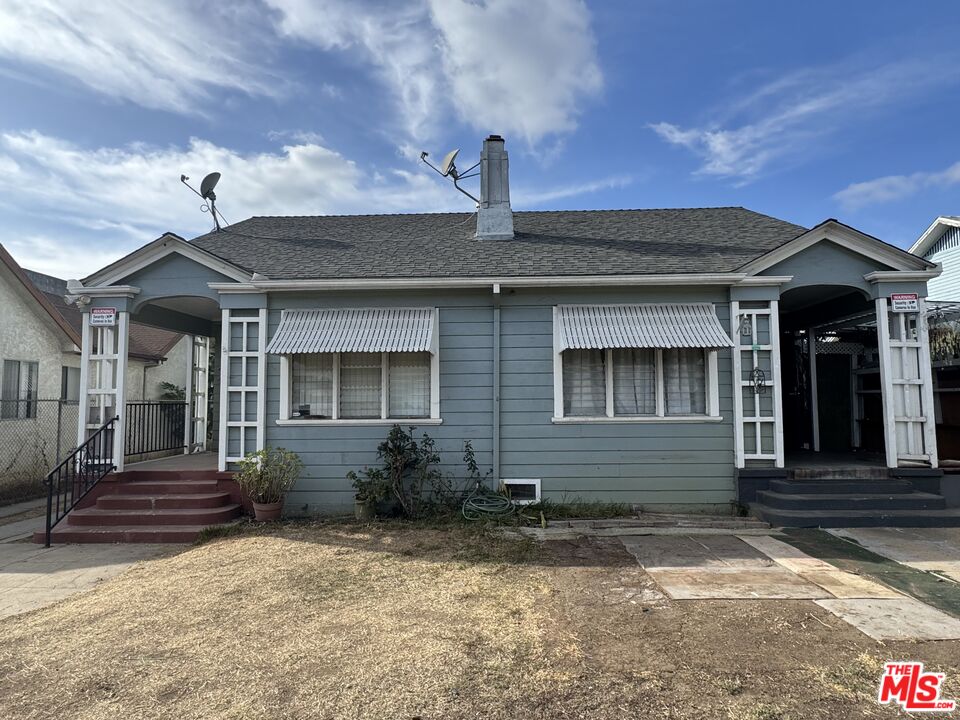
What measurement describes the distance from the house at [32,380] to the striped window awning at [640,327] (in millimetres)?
7745

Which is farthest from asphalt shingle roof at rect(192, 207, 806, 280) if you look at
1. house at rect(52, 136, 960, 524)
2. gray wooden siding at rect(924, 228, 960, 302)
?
gray wooden siding at rect(924, 228, 960, 302)

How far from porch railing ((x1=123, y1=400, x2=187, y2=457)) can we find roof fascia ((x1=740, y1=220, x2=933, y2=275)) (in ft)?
33.0

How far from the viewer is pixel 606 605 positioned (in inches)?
157

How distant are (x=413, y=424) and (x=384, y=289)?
2020 mm

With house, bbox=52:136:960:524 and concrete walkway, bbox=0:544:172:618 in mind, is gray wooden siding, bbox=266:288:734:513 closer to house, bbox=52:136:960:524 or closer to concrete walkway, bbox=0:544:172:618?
house, bbox=52:136:960:524

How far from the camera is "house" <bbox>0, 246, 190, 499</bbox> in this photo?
9.71 m

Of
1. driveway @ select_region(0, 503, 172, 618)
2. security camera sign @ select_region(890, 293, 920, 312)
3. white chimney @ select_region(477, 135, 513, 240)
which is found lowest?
driveway @ select_region(0, 503, 172, 618)

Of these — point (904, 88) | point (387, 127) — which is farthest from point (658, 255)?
point (904, 88)

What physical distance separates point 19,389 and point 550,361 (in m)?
11.3

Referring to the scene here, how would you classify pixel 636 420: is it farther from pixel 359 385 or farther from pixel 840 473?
pixel 359 385

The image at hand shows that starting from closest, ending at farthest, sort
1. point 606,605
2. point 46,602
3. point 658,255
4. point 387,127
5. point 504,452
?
point 606,605, point 46,602, point 504,452, point 658,255, point 387,127

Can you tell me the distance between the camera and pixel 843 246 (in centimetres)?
693

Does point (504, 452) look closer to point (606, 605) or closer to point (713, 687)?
point (606, 605)

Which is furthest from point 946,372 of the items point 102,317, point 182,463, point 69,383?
point 69,383
